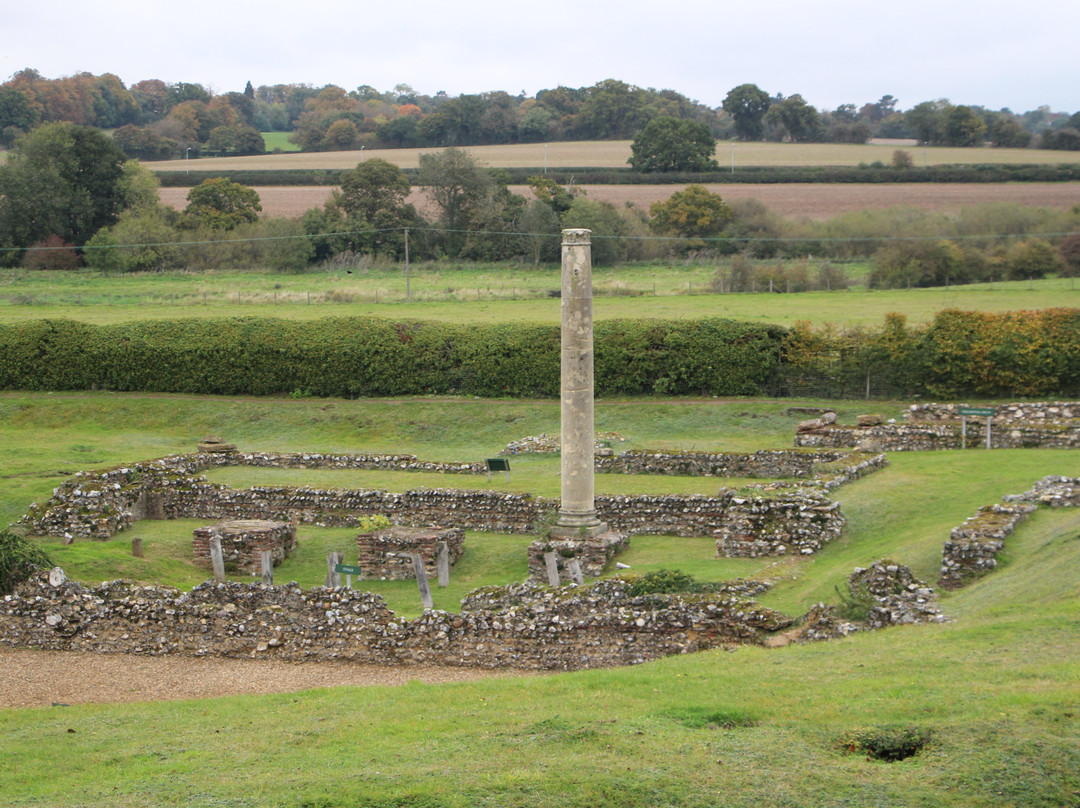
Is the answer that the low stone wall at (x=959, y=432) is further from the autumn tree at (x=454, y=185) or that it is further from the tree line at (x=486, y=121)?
the tree line at (x=486, y=121)

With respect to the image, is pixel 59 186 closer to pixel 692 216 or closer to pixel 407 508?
pixel 692 216

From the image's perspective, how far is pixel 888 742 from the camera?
361 inches

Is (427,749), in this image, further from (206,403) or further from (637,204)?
(637,204)

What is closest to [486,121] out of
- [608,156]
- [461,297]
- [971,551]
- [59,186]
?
[608,156]

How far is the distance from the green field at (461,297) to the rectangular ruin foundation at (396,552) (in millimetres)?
23924

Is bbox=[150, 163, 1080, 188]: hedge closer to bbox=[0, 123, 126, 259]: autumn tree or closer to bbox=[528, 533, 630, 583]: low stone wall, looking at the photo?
bbox=[0, 123, 126, 259]: autumn tree

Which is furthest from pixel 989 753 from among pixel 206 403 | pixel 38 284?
pixel 38 284

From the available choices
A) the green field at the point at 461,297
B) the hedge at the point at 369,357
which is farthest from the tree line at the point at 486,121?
the hedge at the point at 369,357

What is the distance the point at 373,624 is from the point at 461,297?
41096 mm

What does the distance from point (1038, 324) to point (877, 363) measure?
192 inches

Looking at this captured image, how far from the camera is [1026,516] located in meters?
18.4

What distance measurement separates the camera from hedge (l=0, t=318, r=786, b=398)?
124 feet

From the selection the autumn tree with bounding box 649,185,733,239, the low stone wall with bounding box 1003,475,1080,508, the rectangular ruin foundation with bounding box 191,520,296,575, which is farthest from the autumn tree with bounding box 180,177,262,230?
the low stone wall with bounding box 1003,475,1080,508

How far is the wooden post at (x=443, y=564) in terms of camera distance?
20.6m
